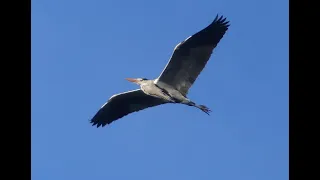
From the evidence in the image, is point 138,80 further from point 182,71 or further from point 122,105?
point 182,71

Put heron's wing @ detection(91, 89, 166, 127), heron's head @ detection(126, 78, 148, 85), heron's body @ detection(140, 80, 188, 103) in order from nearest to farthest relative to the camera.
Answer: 1. heron's body @ detection(140, 80, 188, 103)
2. heron's head @ detection(126, 78, 148, 85)
3. heron's wing @ detection(91, 89, 166, 127)

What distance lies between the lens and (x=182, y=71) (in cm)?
1228

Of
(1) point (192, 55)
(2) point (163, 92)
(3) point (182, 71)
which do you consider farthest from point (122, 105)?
(1) point (192, 55)

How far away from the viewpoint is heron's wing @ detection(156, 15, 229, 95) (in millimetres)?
12000

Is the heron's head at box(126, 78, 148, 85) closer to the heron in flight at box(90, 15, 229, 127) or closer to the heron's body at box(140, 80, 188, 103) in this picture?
the heron in flight at box(90, 15, 229, 127)

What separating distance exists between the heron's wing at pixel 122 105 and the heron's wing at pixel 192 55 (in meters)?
1.00

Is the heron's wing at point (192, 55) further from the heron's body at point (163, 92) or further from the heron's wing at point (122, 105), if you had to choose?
the heron's wing at point (122, 105)

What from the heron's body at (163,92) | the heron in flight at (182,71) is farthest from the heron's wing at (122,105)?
the heron's body at (163,92)

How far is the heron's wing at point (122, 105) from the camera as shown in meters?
13.2

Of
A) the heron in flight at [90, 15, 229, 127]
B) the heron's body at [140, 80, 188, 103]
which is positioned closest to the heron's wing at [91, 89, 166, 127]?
the heron in flight at [90, 15, 229, 127]

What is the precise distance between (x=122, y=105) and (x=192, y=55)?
2.65 meters

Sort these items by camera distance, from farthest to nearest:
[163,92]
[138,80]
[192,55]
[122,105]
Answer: [122,105], [138,80], [163,92], [192,55]
